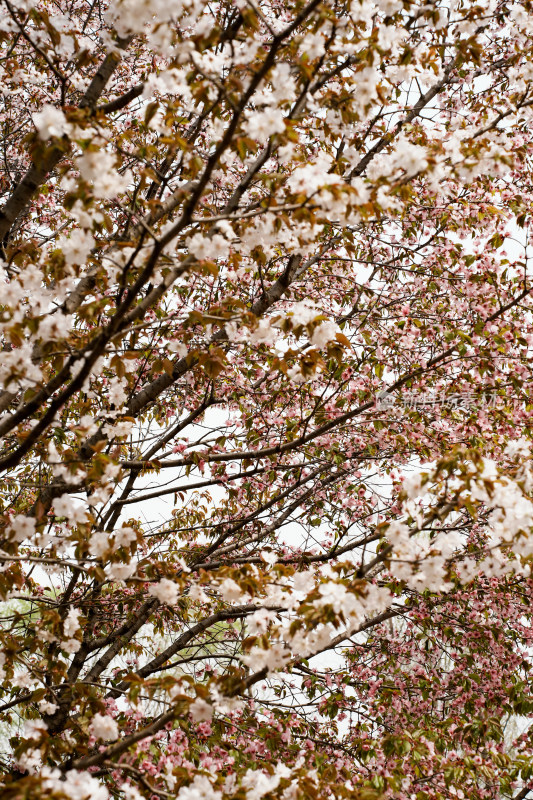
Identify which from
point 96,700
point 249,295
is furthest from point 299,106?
point 96,700

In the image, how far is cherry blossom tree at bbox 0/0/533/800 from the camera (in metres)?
2.28

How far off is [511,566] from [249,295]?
2992 mm

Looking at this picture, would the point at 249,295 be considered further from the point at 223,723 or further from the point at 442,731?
the point at 442,731

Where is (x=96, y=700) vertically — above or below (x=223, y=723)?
below

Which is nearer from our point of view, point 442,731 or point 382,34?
point 382,34

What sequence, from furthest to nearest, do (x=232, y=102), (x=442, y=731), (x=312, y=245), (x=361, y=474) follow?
1. (x=361, y=474)
2. (x=442, y=731)
3. (x=312, y=245)
4. (x=232, y=102)

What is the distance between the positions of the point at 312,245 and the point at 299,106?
56cm

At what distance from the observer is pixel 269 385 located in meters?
4.82

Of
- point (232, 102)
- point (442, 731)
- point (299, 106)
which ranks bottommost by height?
point (442, 731)

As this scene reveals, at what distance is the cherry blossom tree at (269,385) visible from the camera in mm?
2281

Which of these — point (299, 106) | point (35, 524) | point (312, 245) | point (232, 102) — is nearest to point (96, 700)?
point (35, 524)

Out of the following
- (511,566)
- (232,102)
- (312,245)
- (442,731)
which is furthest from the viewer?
(442,731)

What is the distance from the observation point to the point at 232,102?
82.9 inches

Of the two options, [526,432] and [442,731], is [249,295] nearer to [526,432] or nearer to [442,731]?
[526,432]
